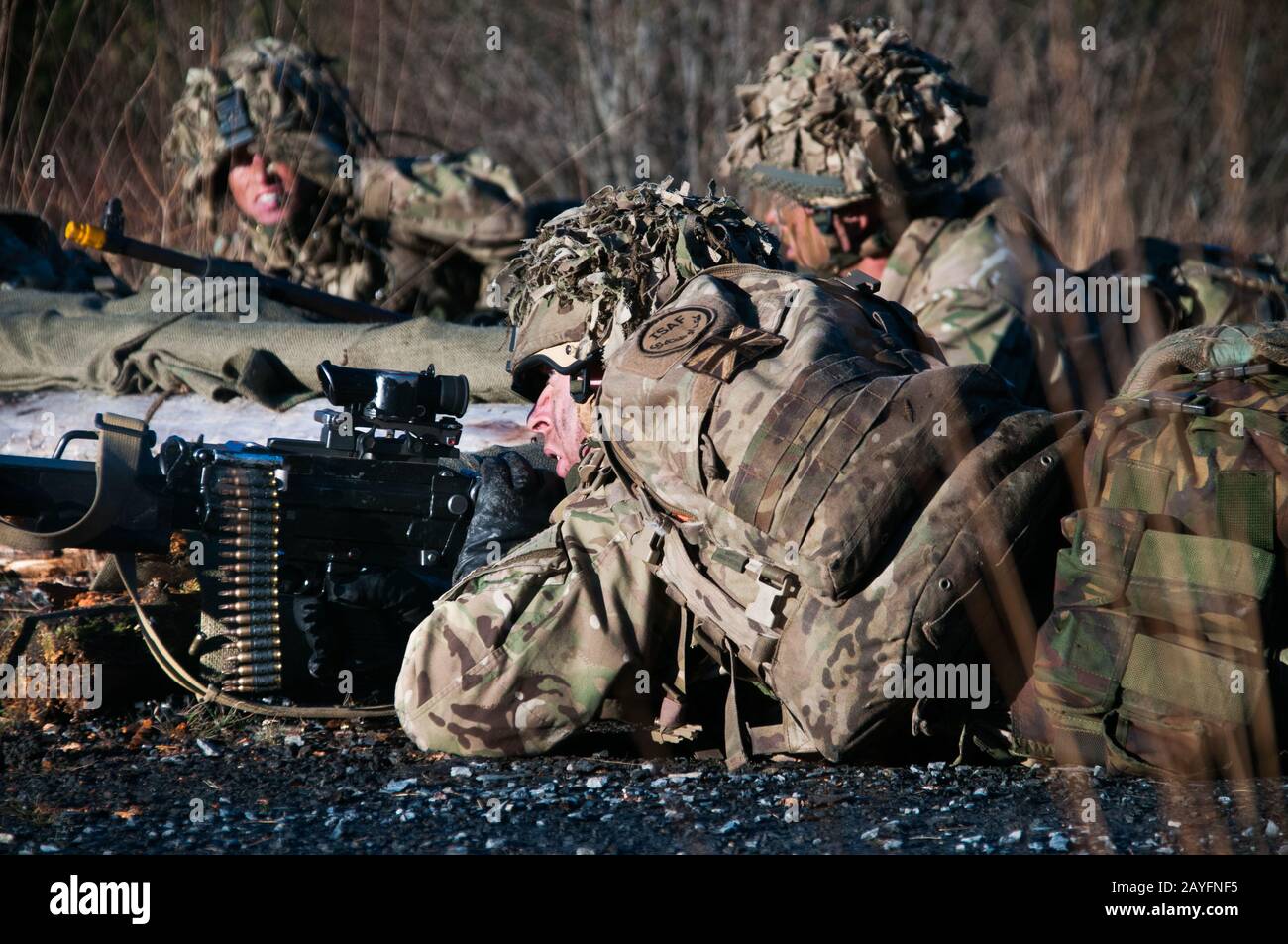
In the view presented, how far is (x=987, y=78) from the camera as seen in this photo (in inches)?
477

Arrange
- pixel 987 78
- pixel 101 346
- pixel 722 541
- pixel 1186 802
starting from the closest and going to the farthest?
1. pixel 1186 802
2. pixel 722 541
3. pixel 101 346
4. pixel 987 78

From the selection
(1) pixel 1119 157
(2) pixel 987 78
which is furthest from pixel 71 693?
(2) pixel 987 78

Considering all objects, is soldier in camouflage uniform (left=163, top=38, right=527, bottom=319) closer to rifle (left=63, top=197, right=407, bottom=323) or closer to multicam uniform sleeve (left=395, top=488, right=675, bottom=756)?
rifle (left=63, top=197, right=407, bottom=323)

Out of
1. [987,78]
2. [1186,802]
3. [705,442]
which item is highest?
[987,78]

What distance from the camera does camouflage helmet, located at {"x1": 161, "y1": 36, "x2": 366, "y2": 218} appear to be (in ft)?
23.2

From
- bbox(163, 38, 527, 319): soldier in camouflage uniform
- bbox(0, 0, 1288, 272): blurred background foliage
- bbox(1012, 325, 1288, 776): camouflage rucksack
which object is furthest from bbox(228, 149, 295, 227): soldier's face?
bbox(1012, 325, 1288, 776): camouflage rucksack

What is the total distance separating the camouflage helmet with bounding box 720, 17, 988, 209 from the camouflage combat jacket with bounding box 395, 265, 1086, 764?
244cm

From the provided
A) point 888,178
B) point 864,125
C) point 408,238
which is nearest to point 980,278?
point 888,178

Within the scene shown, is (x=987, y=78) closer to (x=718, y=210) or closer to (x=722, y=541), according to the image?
(x=718, y=210)

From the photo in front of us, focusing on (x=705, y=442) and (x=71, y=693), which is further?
(x=71, y=693)

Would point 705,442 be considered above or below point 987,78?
below

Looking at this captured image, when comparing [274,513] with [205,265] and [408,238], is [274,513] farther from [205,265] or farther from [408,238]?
[408,238]

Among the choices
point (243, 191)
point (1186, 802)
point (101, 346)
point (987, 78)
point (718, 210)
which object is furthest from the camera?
point (987, 78)

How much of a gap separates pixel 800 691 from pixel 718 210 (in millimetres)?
1313
